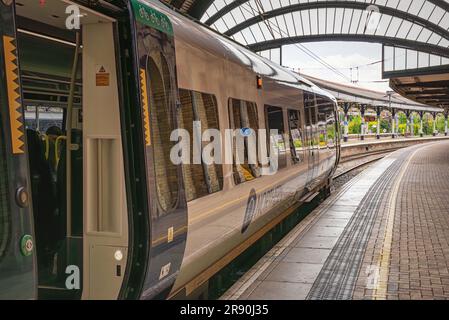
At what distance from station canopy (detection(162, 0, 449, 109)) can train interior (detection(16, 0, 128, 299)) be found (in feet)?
88.5

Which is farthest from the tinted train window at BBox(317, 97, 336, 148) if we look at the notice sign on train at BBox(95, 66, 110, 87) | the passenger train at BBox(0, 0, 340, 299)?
the notice sign on train at BBox(95, 66, 110, 87)

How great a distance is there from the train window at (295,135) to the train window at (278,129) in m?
0.64

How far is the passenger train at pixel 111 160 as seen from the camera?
266 cm

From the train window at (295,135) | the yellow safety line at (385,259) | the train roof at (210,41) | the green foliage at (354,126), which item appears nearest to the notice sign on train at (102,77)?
the train roof at (210,41)

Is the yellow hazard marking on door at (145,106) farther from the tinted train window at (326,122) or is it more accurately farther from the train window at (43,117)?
the tinted train window at (326,122)

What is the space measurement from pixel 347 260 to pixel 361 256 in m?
0.32

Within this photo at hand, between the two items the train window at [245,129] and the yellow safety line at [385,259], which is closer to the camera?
the yellow safety line at [385,259]

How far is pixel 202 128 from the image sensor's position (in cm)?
493

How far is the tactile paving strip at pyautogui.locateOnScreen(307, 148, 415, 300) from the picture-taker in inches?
224

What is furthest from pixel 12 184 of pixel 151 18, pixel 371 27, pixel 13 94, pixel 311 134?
pixel 371 27

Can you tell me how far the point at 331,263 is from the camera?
6914mm

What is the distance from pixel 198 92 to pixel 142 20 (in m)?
1.22

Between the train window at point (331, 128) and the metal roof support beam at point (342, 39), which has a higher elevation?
the metal roof support beam at point (342, 39)
